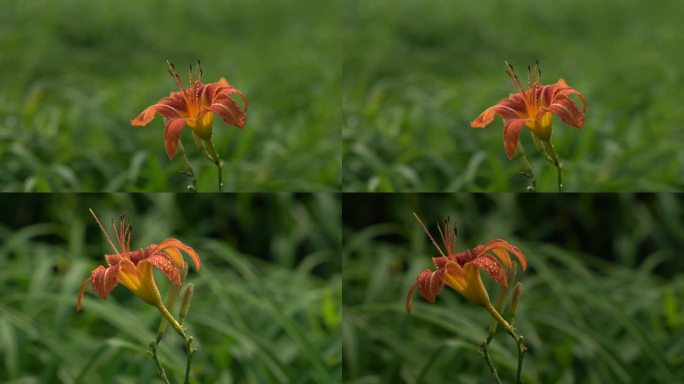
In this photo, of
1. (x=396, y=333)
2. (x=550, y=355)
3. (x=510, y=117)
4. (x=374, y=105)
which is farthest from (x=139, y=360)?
(x=510, y=117)

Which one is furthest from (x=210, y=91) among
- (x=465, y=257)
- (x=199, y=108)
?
(x=465, y=257)

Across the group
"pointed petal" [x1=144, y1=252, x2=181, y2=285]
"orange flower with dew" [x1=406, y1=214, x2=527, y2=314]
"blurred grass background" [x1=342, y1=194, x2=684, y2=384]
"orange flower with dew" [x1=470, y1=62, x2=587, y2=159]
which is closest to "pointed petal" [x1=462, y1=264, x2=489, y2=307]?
"orange flower with dew" [x1=406, y1=214, x2=527, y2=314]

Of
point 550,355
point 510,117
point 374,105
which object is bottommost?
point 550,355

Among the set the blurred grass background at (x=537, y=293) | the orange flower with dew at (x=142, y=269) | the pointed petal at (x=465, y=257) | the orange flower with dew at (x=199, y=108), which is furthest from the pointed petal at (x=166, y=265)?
the blurred grass background at (x=537, y=293)

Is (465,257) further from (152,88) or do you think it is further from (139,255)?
(152,88)

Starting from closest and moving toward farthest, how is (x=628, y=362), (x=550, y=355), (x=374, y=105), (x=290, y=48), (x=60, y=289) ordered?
(x=374, y=105) < (x=628, y=362) < (x=550, y=355) < (x=60, y=289) < (x=290, y=48)

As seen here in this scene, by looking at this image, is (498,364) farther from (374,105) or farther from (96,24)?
(96,24)

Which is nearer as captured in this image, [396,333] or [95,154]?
[95,154]
